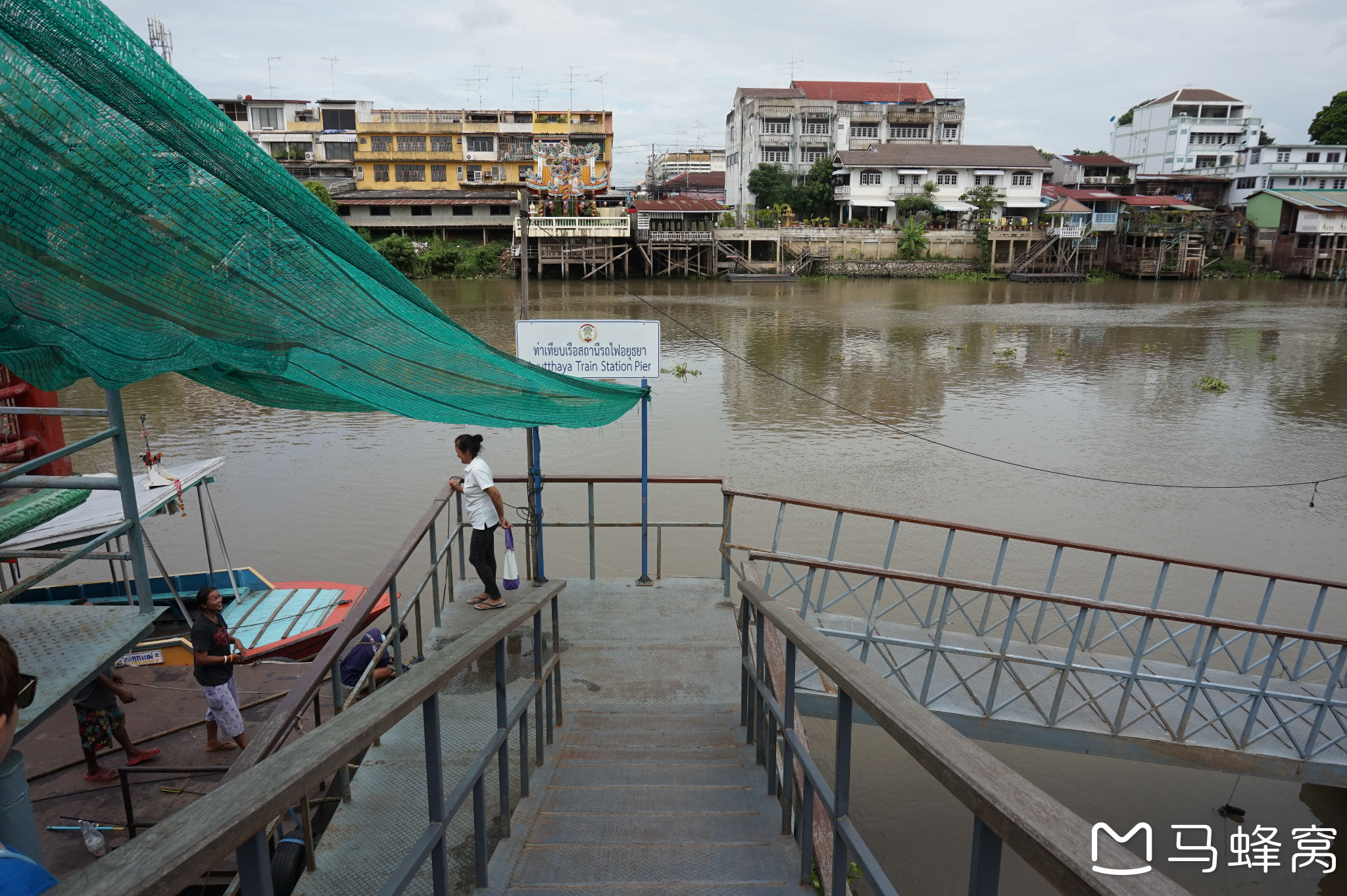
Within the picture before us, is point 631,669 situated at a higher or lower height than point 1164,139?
lower

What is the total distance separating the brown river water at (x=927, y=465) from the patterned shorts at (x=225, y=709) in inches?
173

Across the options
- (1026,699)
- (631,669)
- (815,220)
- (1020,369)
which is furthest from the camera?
(815,220)

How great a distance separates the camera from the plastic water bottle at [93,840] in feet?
13.7

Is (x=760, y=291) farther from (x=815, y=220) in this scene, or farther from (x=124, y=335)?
(x=124, y=335)

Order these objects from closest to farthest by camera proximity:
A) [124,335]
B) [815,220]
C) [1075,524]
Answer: [124,335] < [1075,524] < [815,220]

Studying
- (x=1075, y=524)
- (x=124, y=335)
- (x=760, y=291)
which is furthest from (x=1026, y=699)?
(x=760, y=291)

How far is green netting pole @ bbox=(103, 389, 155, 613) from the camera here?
2.89 metres

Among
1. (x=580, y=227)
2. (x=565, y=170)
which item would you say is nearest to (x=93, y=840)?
(x=580, y=227)

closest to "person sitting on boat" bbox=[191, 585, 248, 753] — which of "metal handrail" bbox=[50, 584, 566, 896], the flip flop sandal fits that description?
the flip flop sandal

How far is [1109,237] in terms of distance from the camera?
48.2 m

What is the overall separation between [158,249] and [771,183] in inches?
1969

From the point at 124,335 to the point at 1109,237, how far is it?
54503 millimetres

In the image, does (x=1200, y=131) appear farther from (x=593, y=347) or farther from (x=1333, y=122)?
(x=593, y=347)

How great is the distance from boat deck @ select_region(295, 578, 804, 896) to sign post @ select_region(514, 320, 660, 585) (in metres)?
1.42
